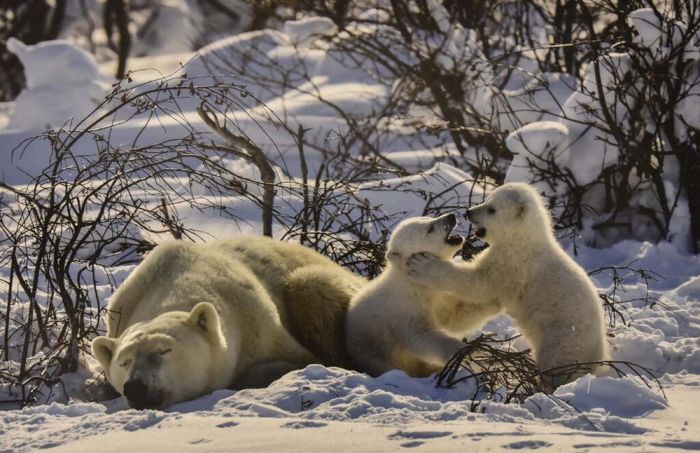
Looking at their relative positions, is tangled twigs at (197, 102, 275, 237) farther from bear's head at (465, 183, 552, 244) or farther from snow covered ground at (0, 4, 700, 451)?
snow covered ground at (0, 4, 700, 451)

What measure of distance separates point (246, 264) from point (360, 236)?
1.15 meters

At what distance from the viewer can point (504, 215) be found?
502 centimetres

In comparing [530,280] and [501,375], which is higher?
[530,280]

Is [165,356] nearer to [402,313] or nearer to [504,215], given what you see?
[402,313]

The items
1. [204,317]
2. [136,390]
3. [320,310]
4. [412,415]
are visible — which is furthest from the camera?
[320,310]

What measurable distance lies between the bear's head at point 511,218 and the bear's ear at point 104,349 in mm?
1701

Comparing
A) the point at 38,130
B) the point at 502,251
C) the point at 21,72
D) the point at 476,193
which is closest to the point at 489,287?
the point at 502,251

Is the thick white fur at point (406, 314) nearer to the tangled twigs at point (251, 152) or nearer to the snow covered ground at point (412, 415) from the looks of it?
the snow covered ground at point (412, 415)

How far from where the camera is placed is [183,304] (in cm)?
468

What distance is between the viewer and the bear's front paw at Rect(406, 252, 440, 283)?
4.94m

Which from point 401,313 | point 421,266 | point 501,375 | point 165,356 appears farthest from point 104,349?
point 501,375

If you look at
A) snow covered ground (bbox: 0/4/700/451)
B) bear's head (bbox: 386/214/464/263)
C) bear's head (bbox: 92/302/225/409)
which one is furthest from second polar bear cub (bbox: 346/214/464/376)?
bear's head (bbox: 92/302/225/409)

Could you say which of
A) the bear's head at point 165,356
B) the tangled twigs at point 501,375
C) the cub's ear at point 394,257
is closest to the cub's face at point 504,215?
the cub's ear at point 394,257

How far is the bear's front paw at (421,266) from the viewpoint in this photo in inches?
194
